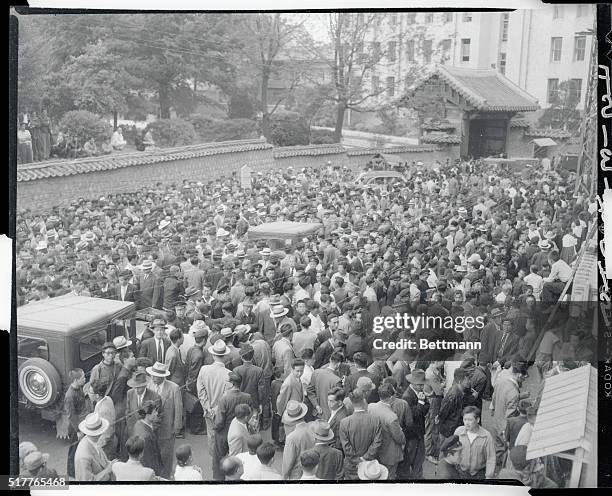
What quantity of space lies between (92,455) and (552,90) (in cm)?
537

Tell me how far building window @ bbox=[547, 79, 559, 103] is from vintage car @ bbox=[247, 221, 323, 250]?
8.11ft

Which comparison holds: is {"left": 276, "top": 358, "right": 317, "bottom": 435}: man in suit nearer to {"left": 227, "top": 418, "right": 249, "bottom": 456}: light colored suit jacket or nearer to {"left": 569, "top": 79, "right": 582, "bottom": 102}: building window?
{"left": 227, "top": 418, "right": 249, "bottom": 456}: light colored suit jacket

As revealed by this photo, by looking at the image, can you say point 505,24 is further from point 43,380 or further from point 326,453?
point 43,380

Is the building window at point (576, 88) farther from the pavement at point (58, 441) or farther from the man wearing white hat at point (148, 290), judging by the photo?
the man wearing white hat at point (148, 290)

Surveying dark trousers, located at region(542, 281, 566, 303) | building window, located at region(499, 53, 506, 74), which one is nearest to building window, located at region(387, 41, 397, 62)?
building window, located at region(499, 53, 506, 74)

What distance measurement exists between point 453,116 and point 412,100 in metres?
0.44

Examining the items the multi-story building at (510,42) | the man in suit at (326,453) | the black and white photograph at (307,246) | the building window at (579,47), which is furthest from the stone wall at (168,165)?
the man in suit at (326,453)

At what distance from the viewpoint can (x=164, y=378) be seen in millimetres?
6520

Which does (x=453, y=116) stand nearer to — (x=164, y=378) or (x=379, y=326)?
(x=379, y=326)

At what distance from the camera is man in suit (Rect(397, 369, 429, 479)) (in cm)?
651

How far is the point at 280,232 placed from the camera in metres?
6.73

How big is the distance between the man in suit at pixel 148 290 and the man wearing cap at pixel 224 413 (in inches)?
38.8

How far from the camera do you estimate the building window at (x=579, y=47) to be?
655cm

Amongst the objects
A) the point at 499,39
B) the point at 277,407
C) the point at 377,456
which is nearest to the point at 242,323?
the point at 277,407
